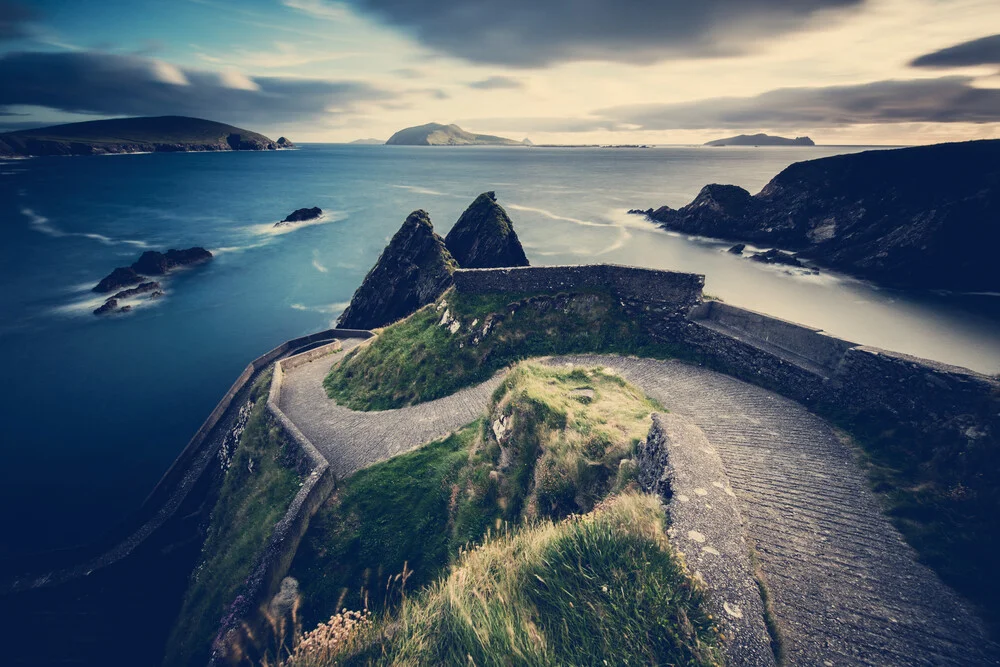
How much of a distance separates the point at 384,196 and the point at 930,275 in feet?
331

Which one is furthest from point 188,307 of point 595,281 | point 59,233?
point 59,233

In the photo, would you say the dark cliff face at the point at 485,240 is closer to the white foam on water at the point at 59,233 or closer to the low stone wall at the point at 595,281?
the low stone wall at the point at 595,281

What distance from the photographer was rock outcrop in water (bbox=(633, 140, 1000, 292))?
35.8m

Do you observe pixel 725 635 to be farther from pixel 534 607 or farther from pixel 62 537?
pixel 62 537

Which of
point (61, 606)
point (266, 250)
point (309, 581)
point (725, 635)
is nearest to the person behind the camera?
point (725, 635)

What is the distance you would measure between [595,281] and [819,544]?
13.8 metres

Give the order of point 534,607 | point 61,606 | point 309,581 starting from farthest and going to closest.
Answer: point 61,606 < point 309,581 < point 534,607

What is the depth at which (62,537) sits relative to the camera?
17.1 metres

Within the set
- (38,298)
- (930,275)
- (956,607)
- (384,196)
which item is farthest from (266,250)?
(930,275)

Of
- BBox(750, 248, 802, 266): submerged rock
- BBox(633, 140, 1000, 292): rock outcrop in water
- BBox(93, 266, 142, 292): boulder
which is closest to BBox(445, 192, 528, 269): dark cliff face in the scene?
BBox(750, 248, 802, 266): submerged rock

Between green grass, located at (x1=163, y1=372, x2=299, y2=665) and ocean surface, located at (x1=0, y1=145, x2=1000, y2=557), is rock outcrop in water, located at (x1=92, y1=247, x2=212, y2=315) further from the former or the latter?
green grass, located at (x1=163, y1=372, x2=299, y2=665)

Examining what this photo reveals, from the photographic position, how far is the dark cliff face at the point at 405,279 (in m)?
32.8

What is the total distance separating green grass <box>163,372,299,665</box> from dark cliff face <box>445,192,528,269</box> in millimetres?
22803

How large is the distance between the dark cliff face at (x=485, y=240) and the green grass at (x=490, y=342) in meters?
16.1
